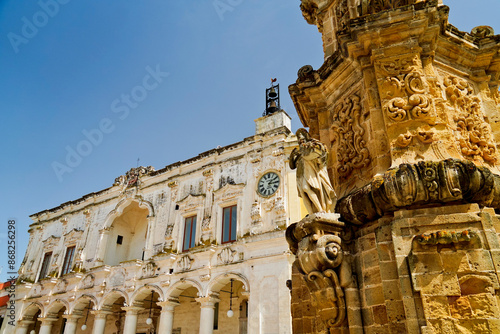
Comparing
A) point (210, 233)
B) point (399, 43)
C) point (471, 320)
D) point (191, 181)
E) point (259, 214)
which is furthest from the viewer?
point (191, 181)

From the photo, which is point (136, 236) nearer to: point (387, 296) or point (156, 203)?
point (156, 203)

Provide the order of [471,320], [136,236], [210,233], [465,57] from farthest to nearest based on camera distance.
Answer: [136,236], [210,233], [465,57], [471,320]

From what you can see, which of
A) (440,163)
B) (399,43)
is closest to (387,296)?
(440,163)

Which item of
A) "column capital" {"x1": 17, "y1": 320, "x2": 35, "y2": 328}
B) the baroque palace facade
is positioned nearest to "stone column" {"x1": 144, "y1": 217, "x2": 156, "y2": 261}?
the baroque palace facade

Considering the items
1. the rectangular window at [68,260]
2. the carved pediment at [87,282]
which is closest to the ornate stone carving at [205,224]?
the carved pediment at [87,282]

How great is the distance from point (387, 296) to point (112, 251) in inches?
827

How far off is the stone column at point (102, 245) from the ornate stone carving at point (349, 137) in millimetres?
19005

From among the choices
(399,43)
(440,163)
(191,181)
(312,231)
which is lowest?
(312,231)

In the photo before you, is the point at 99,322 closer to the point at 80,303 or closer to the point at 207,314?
the point at 80,303

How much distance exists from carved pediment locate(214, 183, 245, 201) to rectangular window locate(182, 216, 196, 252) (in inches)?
71.6

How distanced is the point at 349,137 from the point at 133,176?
1966 cm

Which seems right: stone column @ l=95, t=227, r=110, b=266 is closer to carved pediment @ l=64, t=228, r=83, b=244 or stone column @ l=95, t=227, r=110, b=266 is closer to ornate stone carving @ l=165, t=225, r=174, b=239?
carved pediment @ l=64, t=228, r=83, b=244

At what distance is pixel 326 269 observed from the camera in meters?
4.18

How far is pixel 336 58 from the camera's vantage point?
228 inches
